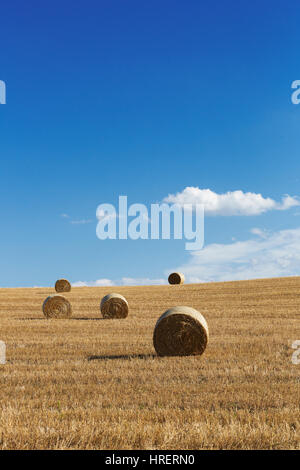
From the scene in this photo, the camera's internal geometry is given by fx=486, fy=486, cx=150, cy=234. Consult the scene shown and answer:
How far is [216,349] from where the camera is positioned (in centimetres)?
1344

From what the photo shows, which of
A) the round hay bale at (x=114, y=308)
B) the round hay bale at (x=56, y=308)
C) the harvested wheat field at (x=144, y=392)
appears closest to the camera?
the harvested wheat field at (x=144, y=392)

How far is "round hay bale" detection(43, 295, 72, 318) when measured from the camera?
25.3 meters

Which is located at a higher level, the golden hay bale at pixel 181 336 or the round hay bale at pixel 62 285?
the round hay bale at pixel 62 285

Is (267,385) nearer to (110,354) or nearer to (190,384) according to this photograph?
(190,384)

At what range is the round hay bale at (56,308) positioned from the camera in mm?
25344

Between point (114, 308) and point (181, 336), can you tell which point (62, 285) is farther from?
point (181, 336)

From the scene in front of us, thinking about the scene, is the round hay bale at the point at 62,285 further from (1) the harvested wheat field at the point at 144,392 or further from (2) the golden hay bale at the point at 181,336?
(2) the golden hay bale at the point at 181,336

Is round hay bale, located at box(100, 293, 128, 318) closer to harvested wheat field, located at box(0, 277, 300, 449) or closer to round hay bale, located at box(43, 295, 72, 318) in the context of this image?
round hay bale, located at box(43, 295, 72, 318)

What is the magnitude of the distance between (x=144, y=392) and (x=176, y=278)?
42541 millimetres

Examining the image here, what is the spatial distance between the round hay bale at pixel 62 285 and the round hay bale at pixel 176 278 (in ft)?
37.2

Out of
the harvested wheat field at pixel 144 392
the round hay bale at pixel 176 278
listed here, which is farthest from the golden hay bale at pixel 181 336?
the round hay bale at pixel 176 278

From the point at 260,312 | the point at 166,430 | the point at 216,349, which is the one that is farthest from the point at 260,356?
the point at 260,312

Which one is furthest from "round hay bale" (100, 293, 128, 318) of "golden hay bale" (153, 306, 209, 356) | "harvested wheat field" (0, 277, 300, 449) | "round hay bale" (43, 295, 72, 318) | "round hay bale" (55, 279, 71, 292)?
"round hay bale" (55, 279, 71, 292)

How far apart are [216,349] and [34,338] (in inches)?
244
